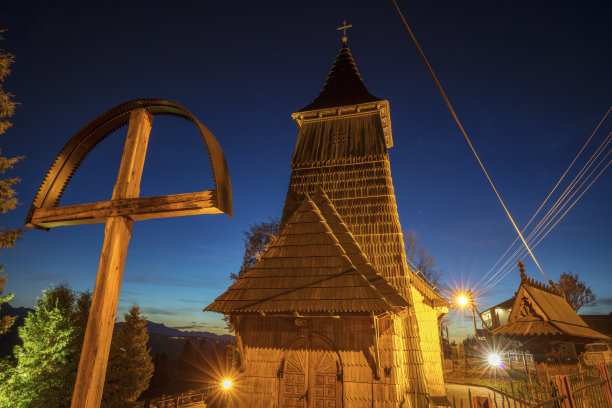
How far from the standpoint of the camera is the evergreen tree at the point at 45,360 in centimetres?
1498

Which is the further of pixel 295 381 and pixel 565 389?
pixel 295 381

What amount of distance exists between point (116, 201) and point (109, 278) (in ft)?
3.78

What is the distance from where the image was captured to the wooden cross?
149 inches

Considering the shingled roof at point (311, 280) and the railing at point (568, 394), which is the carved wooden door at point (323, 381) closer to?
the shingled roof at point (311, 280)

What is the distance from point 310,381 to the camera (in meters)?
8.64

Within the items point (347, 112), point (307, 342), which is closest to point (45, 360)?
point (307, 342)

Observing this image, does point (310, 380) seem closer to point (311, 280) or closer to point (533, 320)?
point (311, 280)

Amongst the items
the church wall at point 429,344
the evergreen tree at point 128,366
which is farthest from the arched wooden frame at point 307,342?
the evergreen tree at point 128,366

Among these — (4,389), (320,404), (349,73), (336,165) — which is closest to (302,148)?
(336,165)

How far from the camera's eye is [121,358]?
61.9 ft

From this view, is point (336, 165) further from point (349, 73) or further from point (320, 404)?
point (320, 404)

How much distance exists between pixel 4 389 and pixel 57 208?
17398mm

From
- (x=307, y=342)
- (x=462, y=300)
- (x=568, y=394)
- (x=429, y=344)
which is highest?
(x=462, y=300)

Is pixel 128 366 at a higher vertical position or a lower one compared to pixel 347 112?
lower
